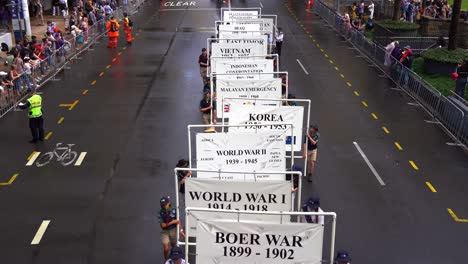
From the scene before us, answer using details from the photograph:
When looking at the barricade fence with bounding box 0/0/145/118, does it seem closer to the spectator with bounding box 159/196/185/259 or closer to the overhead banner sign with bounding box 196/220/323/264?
the spectator with bounding box 159/196/185/259

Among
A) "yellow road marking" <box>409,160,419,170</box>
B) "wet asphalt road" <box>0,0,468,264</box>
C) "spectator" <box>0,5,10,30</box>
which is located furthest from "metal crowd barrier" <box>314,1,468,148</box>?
"spectator" <box>0,5,10,30</box>

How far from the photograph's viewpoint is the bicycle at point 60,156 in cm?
1725

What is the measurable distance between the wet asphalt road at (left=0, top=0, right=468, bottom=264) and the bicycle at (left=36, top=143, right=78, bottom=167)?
14.5 inches

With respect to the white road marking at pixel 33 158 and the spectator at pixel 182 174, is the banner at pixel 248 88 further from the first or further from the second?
the white road marking at pixel 33 158

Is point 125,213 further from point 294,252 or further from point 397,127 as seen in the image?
point 397,127

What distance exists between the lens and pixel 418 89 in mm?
24375

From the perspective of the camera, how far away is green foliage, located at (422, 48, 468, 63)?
27.5 meters

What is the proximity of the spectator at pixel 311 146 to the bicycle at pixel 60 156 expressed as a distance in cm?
728

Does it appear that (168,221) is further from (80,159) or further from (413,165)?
(413,165)

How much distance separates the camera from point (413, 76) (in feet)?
82.0

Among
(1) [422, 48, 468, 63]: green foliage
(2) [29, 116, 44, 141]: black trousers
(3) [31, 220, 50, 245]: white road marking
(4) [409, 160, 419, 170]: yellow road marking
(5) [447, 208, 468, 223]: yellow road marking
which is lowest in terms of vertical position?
(5) [447, 208, 468, 223]: yellow road marking

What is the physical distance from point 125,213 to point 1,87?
33.5 feet

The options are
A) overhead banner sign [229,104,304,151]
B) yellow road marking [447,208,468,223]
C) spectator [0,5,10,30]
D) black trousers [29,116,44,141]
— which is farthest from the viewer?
spectator [0,5,10,30]

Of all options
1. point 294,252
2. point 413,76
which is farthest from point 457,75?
point 294,252
